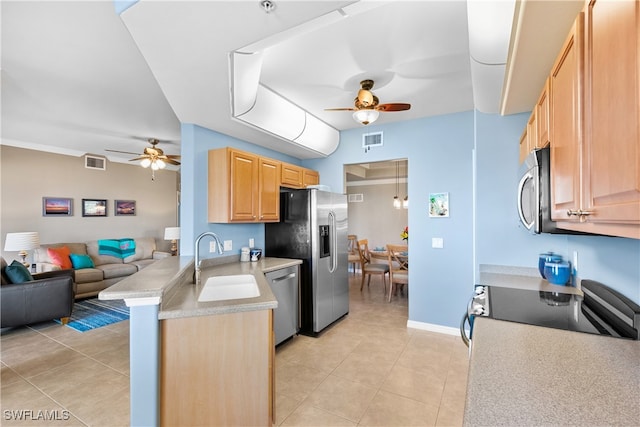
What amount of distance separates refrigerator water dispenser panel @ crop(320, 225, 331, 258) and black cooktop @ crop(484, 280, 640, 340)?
6.46 feet

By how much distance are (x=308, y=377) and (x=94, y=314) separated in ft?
11.6

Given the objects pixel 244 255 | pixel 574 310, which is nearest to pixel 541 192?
pixel 574 310

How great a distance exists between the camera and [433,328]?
11.8 feet

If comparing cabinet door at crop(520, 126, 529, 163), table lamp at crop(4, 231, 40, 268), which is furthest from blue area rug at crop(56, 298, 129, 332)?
cabinet door at crop(520, 126, 529, 163)

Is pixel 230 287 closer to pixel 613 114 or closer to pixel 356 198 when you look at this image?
pixel 613 114

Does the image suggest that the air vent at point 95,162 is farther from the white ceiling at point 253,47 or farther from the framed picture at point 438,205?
the framed picture at point 438,205

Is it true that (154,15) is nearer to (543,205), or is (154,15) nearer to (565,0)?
(565,0)

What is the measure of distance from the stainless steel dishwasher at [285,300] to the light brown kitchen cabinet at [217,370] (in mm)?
1116

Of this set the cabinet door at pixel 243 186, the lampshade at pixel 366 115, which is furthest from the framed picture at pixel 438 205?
the cabinet door at pixel 243 186

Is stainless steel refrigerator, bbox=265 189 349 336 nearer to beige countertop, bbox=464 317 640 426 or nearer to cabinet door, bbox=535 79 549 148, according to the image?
cabinet door, bbox=535 79 549 148

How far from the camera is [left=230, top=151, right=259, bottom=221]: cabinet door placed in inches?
118

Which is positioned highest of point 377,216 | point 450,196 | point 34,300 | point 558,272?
point 450,196

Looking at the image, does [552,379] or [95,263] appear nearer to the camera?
[552,379]

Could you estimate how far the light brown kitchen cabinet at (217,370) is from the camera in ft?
5.45
